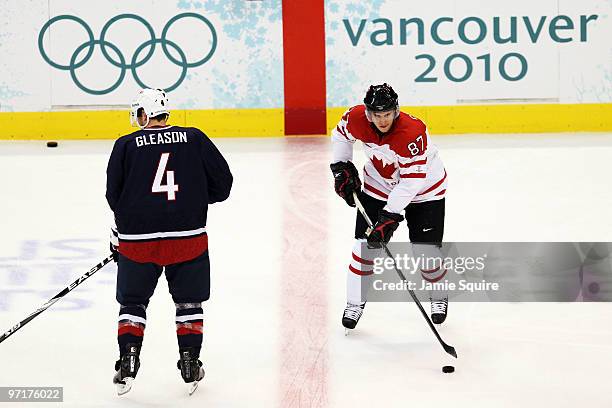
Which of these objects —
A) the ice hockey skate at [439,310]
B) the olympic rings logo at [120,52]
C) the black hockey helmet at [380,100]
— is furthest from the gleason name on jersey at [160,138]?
the olympic rings logo at [120,52]

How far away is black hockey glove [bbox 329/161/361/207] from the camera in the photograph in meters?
4.46

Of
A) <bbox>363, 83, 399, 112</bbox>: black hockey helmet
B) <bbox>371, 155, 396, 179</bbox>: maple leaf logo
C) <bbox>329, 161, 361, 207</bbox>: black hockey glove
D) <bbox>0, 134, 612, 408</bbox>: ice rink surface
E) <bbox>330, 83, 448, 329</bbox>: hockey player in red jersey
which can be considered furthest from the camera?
<bbox>329, 161, 361, 207</bbox>: black hockey glove

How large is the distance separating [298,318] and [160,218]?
4.03 feet

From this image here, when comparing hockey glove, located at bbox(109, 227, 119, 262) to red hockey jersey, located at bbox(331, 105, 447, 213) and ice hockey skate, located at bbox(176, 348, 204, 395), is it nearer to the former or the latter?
ice hockey skate, located at bbox(176, 348, 204, 395)

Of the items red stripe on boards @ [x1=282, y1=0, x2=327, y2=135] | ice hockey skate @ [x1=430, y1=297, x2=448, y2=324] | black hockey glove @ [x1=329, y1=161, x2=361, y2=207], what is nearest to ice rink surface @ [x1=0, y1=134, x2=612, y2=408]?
ice hockey skate @ [x1=430, y1=297, x2=448, y2=324]

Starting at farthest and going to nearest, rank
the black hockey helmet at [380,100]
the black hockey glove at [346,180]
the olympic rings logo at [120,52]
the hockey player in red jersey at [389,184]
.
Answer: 1. the olympic rings logo at [120,52]
2. the black hockey glove at [346,180]
3. the hockey player in red jersey at [389,184]
4. the black hockey helmet at [380,100]

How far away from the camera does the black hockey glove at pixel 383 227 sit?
4.18 m

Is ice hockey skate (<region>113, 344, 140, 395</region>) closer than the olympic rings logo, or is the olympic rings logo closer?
ice hockey skate (<region>113, 344, 140, 395</region>)

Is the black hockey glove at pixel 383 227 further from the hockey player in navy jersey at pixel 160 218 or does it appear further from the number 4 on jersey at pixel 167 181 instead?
the number 4 on jersey at pixel 167 181

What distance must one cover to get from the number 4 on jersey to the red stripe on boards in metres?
7.50

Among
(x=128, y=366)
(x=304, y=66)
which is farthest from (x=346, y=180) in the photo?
(x=304, y=66)

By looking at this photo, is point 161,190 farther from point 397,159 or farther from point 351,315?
point 351,315

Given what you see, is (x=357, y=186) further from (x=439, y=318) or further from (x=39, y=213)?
(x=39, y=213)

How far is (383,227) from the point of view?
418cm
